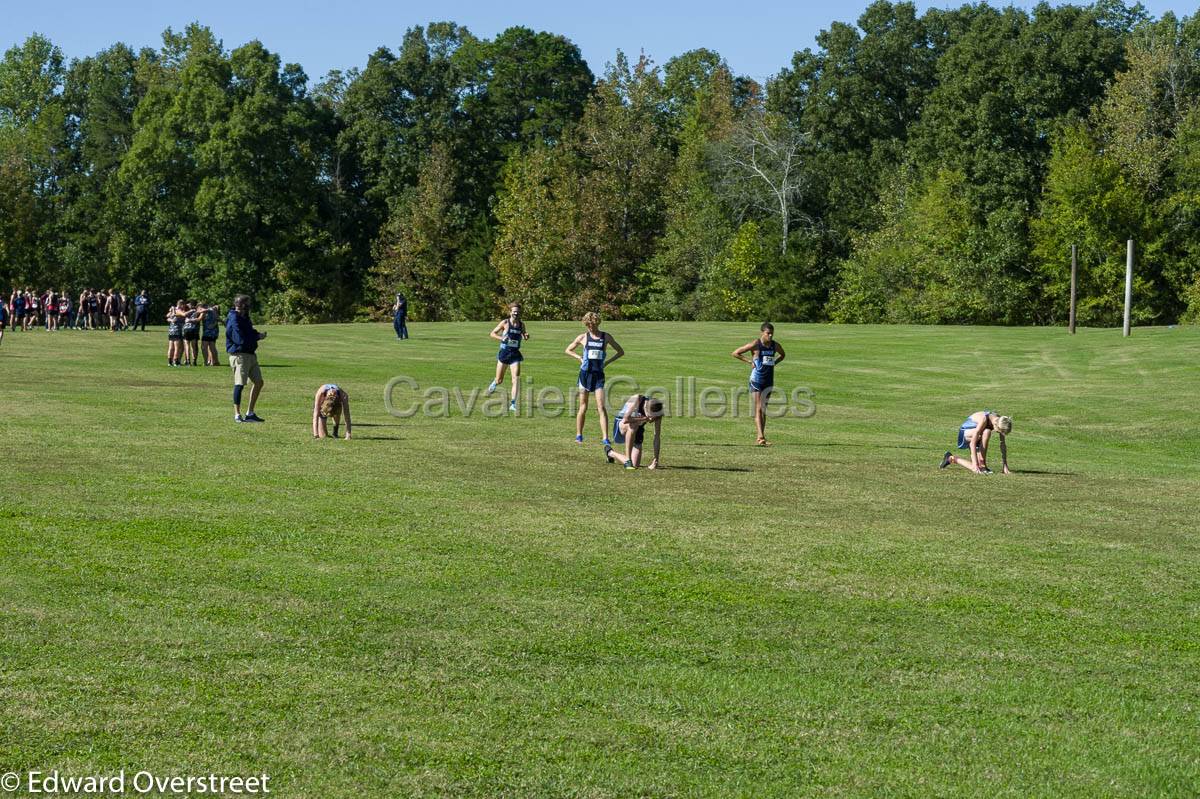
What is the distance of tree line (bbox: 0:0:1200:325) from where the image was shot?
2864 inches

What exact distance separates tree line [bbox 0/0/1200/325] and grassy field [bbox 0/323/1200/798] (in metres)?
55.8

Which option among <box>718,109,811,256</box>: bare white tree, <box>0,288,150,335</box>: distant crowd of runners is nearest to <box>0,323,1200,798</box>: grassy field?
<box>0,288,150,335</box>: distant crowd of runners

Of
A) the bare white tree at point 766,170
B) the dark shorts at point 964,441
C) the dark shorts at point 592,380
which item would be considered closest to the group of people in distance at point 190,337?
the dark shorts at point 592,380

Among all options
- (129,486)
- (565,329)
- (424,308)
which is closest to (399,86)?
(424,308)

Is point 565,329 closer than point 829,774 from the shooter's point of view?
No

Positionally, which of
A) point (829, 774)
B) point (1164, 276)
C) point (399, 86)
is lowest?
point (829, 774)

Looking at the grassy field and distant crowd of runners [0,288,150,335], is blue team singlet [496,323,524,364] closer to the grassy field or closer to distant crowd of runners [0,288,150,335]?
the grassy field

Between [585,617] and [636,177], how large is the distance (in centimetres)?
7917

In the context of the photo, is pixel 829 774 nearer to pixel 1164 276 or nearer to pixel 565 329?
pixel 565 329

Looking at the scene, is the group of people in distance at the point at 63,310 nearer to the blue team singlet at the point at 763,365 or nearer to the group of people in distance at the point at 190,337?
the group of people in distance at the point at 190,337

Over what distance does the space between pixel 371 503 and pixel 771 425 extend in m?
12.3

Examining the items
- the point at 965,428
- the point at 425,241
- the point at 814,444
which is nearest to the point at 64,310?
the point at 425,241

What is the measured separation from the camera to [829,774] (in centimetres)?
691

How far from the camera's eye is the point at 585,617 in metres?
9.77
